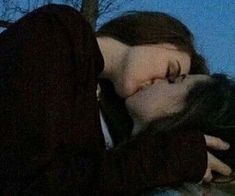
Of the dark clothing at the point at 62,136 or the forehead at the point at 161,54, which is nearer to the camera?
the dark clothing at the point at 62,136

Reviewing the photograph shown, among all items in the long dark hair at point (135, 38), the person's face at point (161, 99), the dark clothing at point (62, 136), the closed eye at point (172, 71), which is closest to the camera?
the dark clothing at point (62, 136)

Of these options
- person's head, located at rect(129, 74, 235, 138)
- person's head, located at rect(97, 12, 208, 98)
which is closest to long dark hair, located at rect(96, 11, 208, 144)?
person's head, located at rect(97, 12, 208, 98)

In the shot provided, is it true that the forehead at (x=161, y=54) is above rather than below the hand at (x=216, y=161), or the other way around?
above

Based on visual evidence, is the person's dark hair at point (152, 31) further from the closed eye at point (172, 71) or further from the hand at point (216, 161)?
the hand at point (216, 161)

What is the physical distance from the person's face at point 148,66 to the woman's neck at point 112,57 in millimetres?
28

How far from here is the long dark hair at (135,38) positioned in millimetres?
2756

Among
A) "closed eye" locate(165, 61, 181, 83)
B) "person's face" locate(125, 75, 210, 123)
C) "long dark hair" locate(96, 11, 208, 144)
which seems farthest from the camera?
"long dark hair" locate(96, 11, 208, 144)

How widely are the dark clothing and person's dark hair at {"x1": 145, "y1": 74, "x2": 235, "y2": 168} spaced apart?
0.04m

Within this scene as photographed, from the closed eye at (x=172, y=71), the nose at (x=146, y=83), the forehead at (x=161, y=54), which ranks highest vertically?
the forehead at (x=161, y=54)

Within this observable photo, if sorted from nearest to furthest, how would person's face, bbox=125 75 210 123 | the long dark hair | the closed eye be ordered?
person's face, bbox=125 75 210 123, the closed eye, the long dark hair

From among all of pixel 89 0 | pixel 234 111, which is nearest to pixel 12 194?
pixel 234 111

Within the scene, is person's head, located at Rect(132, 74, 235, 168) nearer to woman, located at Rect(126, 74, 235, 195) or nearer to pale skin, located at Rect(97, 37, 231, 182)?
woman, located at Rect(126, 74, 235, 195)

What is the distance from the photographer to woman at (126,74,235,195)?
237cm

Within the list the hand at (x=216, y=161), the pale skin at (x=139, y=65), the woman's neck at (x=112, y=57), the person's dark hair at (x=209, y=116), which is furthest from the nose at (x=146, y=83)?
the hand at (x=216, y=161)
